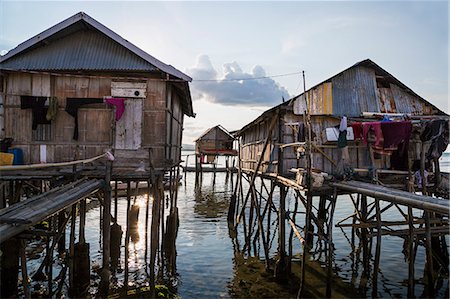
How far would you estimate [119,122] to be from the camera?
1152 cm

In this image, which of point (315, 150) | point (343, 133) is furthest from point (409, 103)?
point (315, 150)

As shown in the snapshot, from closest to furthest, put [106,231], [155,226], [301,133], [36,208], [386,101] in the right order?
[36,208] < [106,231] < [155,226] < [301,133] < [386,101]

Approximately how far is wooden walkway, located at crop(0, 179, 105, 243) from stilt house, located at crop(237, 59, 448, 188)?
768 centimetres

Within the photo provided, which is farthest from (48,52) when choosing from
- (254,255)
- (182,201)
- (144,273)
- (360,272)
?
(182,201)

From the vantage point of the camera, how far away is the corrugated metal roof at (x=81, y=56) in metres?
11.4

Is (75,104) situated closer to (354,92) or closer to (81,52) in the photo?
(81,52)

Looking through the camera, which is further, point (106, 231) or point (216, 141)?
point (216, 141)

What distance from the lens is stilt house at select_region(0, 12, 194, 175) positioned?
11.4 m

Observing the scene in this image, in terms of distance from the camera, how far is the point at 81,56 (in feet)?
38.4

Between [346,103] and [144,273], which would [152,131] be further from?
[346,103]

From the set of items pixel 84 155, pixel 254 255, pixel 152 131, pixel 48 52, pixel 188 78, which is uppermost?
pixel 48 52

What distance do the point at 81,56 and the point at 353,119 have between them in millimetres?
10477

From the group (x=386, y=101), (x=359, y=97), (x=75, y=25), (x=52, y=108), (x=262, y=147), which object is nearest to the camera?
(x=52, y=108)

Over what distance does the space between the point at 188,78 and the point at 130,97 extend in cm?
210
